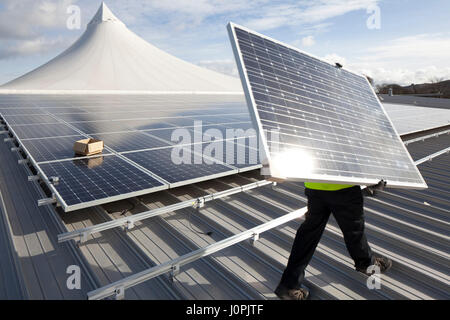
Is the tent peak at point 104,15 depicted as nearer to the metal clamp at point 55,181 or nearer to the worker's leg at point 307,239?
the metal clamp at point 55,181

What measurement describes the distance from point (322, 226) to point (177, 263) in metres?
1.83

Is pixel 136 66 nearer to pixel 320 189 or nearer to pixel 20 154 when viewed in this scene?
pixel 20 154

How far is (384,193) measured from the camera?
6.00 meters

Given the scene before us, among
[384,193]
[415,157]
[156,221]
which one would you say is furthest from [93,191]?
[415,157]

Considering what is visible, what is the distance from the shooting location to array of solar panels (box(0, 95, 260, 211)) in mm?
4688

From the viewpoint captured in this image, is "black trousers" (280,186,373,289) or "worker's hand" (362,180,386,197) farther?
"worker's hand" (362,180,386,197)

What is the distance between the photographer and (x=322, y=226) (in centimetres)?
332

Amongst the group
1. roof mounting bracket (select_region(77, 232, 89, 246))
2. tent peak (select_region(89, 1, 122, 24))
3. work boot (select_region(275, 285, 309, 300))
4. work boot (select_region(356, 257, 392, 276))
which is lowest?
work boot (select_region(275, 285, 309, 300))

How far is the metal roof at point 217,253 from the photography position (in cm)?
327

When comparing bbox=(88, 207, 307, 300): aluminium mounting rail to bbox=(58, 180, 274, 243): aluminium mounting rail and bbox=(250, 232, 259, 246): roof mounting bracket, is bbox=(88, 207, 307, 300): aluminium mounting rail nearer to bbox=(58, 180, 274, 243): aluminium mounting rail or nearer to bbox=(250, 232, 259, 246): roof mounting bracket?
bbox=(250, 232, 259, 246): roof mounting bracket

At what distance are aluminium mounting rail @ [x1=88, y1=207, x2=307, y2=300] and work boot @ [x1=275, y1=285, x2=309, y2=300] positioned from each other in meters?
0.94

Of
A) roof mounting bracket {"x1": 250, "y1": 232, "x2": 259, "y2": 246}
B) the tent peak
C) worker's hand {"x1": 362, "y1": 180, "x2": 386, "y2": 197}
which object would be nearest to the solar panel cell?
roof mounting bracket {"x1": 250, "y1": 232, "x2": 259, "y2": 246}

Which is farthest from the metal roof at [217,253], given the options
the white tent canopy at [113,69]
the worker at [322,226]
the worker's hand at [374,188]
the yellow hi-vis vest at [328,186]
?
the white tent canopy at [113,69]

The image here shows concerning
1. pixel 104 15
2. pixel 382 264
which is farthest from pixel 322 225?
pixel 104 15
